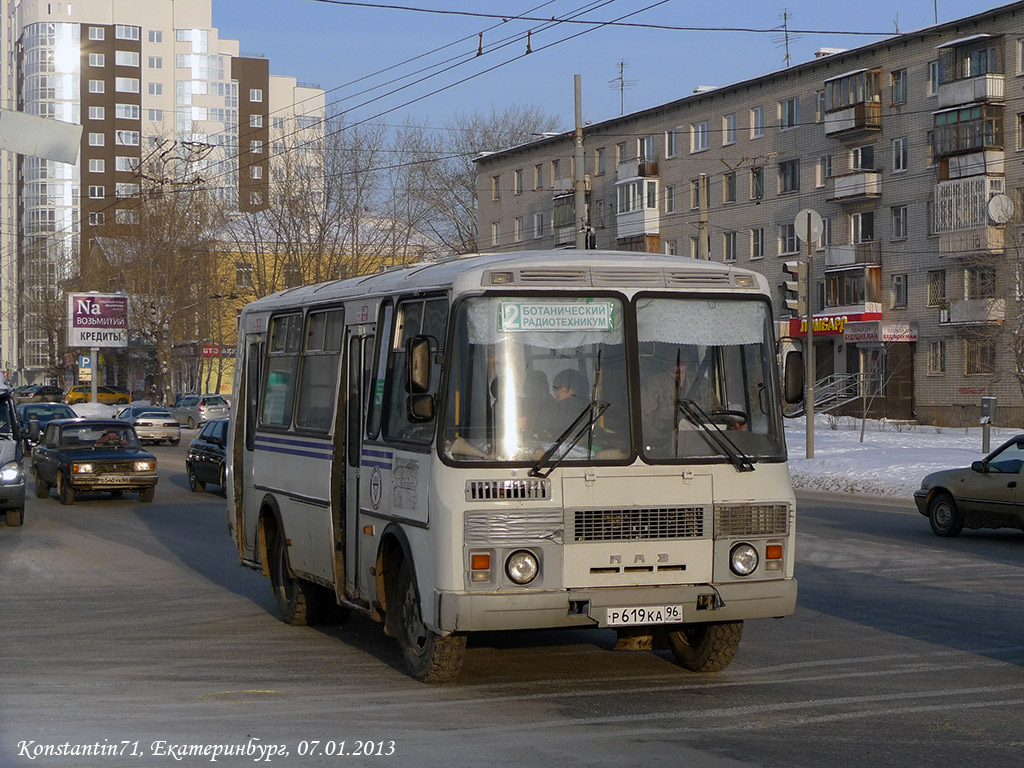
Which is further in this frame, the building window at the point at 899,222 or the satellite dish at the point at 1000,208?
the building window at the point at 899,222

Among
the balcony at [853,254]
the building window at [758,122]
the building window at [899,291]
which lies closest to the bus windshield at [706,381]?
the building window at [899,291]

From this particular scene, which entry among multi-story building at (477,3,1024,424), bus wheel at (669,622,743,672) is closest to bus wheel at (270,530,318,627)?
bus wheel at (669,622,743,672)

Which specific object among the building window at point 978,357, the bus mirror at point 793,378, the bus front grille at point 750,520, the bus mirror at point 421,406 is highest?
the building window at point 978,357

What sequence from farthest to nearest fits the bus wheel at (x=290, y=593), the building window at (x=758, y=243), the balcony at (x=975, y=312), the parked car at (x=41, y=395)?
the parked car at (x=41, y=395) < the building window at (x=758, y=243) < the balcony at (x=975, y=312) < the bus wheel at (x=290, y=593)

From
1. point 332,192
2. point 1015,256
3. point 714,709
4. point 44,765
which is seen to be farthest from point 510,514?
point 332,192

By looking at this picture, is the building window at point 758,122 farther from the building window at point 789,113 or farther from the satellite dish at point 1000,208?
the satellite dish at point 1000,208

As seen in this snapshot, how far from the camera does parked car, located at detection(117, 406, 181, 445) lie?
1927 inches

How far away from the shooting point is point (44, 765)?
6707mm

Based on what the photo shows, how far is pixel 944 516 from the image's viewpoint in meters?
18.3

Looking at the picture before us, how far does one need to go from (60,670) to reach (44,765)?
2.87 meters

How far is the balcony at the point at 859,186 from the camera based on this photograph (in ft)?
193

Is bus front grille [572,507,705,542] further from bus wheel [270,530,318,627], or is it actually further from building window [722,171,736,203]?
building window [722,171,736,203]

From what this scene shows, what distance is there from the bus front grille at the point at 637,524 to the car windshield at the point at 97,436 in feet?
65.3

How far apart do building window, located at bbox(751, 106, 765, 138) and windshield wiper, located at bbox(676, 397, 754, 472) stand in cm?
5851
